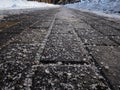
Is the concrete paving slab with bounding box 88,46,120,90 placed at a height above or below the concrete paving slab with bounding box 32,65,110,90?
below

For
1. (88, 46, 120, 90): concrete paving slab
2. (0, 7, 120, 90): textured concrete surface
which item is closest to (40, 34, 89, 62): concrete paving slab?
(0, 7, 120, 90): textured concrete surface

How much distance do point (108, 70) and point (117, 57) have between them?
11.4 inches

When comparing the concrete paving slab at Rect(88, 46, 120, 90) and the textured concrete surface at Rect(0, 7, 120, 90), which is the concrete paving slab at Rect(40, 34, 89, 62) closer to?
the textured concrete surface at Rect(0, 7, 120, 90)

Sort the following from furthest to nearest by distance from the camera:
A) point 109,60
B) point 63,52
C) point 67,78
→ point 63,52 < point 109,60 < point 67,78

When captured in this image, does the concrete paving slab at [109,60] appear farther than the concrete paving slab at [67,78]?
Yes

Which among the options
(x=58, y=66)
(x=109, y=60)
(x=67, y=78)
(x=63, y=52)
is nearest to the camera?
(x=67, y=78)

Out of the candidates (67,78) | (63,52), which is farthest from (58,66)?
(63,52)

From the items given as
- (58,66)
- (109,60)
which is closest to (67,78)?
(58,66)

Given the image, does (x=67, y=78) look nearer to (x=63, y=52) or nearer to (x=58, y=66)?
(x=58, y=66)

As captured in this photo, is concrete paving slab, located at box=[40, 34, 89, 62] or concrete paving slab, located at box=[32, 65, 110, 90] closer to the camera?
concrete paving slab, located at box=[32, 65, 110, 90]

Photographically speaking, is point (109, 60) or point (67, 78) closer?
point (67, 78)

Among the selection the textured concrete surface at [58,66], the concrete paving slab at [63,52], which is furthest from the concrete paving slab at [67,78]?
the concrete paving slab at [63,52]

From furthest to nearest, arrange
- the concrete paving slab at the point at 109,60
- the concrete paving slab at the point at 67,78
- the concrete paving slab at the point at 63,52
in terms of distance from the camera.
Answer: the concrete paving slab at the point at 63,52
the concrete paving slab at the point at 109,60
the concrete paving slab at the point at 67,78

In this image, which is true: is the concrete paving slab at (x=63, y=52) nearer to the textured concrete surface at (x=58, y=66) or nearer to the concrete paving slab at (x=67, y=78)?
the textured concrete surface at (x=58, y=66)
